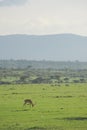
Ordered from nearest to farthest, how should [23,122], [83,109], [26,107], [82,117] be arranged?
[23,122]
[82,117]
[83,109]
[26,107]

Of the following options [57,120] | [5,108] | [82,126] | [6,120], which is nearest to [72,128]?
[82,126]

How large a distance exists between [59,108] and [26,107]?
13.6 ft

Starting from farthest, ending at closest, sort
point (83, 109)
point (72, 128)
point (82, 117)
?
point (83, 109)
point (82, 117)
point (72, 128)

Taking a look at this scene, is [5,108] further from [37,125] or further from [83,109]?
[37,125]

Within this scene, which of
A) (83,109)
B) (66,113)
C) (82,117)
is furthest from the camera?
(83,109)

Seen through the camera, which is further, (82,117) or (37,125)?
(82,117)

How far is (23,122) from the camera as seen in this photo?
102ft

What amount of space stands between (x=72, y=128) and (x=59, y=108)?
465 inches

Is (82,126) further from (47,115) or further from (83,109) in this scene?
(83,109)

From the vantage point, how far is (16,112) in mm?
36844

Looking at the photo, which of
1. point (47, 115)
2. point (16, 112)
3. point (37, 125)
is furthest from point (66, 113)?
point (37, 125)

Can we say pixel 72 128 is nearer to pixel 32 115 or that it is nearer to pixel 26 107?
pixel 32 115

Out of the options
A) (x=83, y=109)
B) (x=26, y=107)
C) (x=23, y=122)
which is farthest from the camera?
(x=26, y=107)

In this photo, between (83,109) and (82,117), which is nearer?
(82,117)
